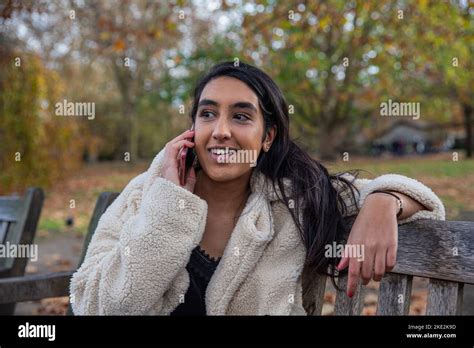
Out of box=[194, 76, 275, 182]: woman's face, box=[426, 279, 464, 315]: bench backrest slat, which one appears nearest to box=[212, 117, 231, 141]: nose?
box=[194, 76, 275, 182]: woman's face

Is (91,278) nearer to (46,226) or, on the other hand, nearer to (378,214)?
(378,214)

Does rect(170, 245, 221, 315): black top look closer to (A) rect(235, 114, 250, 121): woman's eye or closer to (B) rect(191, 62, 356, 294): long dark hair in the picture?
(B) rect(191, 62, 356, 294): long dark hair

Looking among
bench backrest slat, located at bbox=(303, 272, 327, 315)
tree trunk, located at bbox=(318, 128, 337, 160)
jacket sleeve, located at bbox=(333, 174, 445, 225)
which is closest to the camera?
jacket sleeve, located at bbox=(333, 174, 445, 225)

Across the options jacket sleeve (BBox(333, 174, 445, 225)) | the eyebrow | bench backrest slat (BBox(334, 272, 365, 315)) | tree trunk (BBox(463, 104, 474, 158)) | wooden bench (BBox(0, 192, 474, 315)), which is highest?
tree trunk (BBox(463, 104, 474, 158))

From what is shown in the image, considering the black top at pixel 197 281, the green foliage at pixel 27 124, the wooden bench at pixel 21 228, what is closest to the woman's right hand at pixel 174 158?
the black top at pixel 197 281

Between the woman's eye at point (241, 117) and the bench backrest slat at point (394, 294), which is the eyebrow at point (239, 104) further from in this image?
the bench backrest slat at point (394, 294)

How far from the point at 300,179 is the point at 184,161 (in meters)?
0.36

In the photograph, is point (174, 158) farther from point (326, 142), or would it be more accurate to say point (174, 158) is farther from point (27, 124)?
point (326, 142)

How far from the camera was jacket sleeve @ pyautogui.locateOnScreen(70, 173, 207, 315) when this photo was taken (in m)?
1.71

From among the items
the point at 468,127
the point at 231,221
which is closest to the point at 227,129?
the point at 231,221

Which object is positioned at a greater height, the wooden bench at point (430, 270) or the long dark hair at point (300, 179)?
the long dark hair at point (300, 179)

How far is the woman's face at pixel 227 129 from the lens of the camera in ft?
5.79

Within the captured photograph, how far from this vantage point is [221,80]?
184cm

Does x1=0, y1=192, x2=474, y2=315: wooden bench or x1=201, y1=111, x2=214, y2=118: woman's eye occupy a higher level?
x1=201, y1=111, x2=214, y2=118: woman's eye
